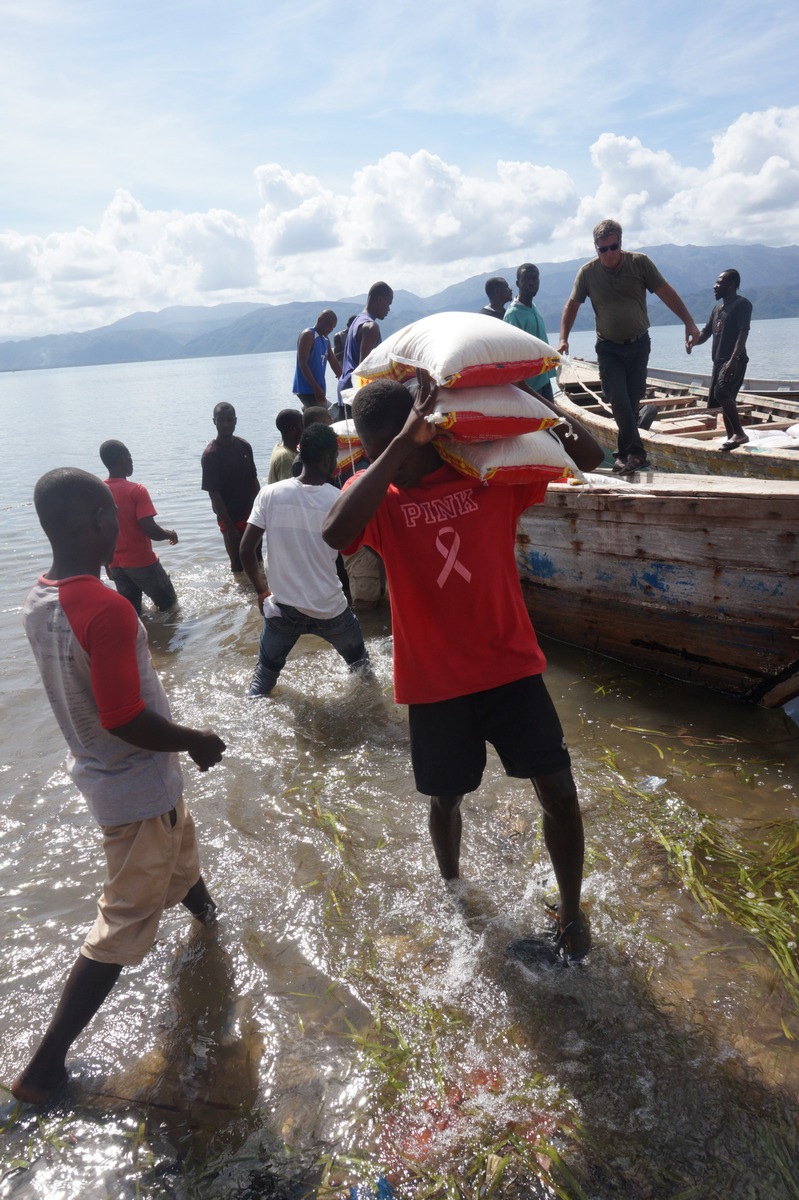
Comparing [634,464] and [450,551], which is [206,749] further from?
[634,464]

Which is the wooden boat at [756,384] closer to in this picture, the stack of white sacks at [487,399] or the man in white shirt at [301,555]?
the man in white shirt at [301,555]

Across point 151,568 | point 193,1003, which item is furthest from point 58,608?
point 151,568

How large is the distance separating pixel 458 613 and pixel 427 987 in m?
1.45

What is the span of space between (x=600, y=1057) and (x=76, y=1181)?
1.65 m

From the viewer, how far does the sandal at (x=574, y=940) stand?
2.62 meters

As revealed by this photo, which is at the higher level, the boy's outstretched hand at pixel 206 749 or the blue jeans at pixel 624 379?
the blue jeans at pixel 624 379

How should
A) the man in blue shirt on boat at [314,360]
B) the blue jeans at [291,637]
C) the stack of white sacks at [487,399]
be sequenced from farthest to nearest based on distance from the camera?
the man in blue shirt on boat at [314,360], the blue jeans at [291,637], the stack of white sacks at [487,399]

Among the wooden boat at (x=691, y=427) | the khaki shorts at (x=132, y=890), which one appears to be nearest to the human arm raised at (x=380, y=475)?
Result: the khaki shorts at (x=132, y=890)

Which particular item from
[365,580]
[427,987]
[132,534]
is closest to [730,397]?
[365,580]

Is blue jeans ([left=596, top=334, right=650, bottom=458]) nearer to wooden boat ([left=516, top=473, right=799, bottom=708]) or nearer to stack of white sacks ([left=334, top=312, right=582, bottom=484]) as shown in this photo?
wooden boat ([left=516, top=473, right=799, bottom=708])

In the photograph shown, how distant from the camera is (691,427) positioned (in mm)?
8531

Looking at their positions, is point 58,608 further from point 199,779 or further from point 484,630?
point 199,779

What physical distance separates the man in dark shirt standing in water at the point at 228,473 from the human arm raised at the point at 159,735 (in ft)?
16.4

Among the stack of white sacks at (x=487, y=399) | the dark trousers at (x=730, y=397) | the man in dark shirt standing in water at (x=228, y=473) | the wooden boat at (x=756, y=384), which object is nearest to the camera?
the stack of white sacks at (x=487, y=399)
